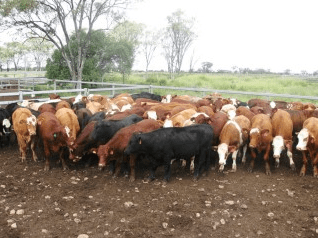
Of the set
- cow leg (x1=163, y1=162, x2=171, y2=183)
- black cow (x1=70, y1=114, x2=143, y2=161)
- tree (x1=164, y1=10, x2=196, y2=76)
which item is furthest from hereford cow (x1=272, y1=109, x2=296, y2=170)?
tree (x1=164, y1=10, x2=196, y2=76)

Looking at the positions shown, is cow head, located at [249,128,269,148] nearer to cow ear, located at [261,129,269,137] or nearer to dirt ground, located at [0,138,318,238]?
cow ear, located at [261,129,269,137]

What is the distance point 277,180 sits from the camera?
20.6 feet

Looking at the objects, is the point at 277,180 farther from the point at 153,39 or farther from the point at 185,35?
the point at 153,39

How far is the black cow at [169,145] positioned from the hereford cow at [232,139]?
1.21ft

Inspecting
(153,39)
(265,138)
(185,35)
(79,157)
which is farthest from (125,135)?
(153,39)

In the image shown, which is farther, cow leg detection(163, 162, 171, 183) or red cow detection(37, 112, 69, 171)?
red cow detection(37, 112, 69, 171)

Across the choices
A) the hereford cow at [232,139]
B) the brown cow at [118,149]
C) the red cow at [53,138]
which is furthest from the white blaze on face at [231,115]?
the red cow at [53,138]

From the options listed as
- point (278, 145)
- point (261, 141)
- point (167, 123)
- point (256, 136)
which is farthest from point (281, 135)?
point (167, 123)

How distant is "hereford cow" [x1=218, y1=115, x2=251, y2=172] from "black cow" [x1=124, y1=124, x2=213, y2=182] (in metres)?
0.37

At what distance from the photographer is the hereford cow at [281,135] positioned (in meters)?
6.61

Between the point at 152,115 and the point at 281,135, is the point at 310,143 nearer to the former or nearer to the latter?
the point at 281,135

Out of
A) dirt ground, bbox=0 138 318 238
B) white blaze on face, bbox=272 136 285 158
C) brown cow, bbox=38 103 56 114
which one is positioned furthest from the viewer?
brown cow, bbox=38 103 56 114

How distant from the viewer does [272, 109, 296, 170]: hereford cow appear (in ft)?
21.7

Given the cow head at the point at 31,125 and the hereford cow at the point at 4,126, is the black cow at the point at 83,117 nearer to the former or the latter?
the cow head at the point at 31,125
